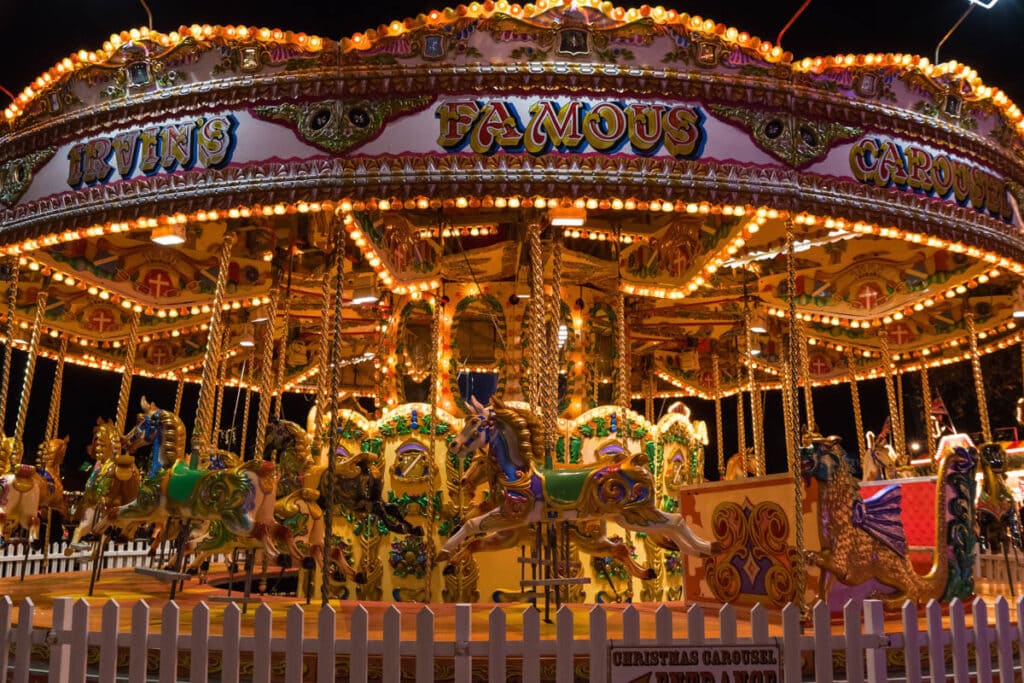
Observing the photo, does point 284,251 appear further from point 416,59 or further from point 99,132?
point 416,59

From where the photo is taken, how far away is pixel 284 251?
10961mm

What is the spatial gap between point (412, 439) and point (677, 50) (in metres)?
4.71

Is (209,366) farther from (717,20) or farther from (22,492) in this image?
(717,20)

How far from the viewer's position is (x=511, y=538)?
24.6ft

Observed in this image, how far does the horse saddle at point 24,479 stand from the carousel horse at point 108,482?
1407mm

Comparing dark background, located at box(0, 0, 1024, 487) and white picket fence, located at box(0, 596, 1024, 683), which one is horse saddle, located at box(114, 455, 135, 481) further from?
dark background, located at box(0, 0, 1024, 487)

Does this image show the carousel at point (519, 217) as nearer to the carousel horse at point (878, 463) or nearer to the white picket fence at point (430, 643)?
the white picket fence at point (430, 643)

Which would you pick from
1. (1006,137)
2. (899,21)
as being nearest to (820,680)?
(1006,137)

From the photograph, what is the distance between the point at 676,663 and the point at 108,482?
6.28 m

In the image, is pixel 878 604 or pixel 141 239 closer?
pixel 878 604

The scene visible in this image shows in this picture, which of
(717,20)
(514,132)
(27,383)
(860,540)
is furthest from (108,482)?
(717,20)

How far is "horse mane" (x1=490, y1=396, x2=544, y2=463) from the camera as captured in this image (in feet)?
24.2

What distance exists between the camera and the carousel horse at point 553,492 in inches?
284

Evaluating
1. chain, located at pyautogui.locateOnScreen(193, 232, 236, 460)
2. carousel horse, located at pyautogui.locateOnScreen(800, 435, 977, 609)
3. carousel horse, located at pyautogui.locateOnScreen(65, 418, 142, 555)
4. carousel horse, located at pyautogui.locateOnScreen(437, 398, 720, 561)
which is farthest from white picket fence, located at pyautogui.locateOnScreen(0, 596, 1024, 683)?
carousel horse, located at pyautogui.locateOnScreen(65, 418, 142, 555)
